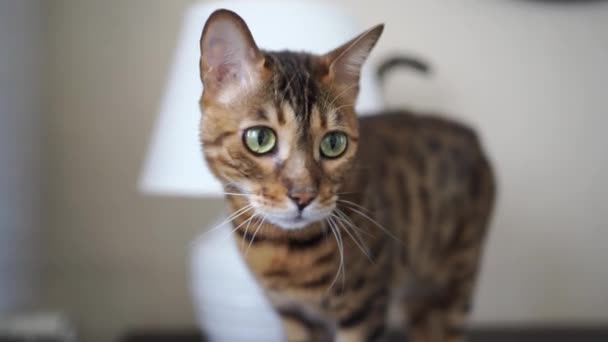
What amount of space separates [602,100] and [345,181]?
2.52 ft

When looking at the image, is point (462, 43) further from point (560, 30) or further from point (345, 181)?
point (345, 181)

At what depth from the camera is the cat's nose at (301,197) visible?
0.37 meters

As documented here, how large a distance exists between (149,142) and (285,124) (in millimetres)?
757

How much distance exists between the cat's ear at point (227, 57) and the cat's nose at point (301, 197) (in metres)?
0.08

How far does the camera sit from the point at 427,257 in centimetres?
67

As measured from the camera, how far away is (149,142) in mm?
1044

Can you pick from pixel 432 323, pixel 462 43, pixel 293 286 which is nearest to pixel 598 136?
pixel 462 43

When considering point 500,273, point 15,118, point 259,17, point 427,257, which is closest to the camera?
point 259,17

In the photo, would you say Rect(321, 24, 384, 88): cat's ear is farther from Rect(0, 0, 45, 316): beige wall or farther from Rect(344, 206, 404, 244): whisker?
Rect(0, 0, 45, 316): beige wall

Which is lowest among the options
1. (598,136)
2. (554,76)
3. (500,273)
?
(500,273)

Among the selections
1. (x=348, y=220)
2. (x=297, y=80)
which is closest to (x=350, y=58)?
(x=297, y=80)

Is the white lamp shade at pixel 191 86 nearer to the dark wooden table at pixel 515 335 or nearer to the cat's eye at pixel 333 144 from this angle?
the cat's eye at pixel 333 144

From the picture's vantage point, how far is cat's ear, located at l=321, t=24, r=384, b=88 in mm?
328

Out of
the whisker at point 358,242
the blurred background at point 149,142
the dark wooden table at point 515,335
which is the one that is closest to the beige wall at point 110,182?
the blurred background at point 149,142
